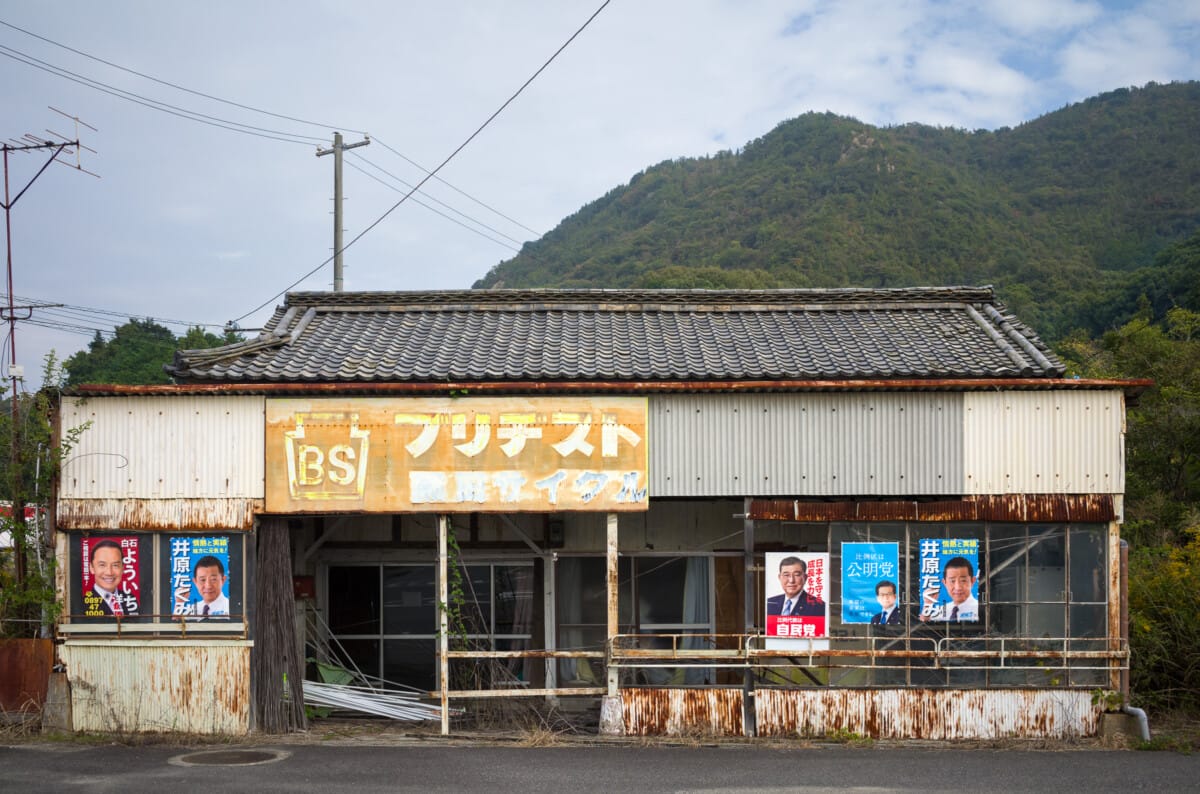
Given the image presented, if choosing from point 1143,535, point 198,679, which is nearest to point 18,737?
point 198,679

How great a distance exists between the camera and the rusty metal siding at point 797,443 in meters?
11.0

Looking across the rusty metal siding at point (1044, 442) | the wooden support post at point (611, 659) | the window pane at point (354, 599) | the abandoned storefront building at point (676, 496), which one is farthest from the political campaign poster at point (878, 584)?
the window pane at point (354, 599)

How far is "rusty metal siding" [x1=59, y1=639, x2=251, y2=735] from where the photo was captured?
35.2 ft

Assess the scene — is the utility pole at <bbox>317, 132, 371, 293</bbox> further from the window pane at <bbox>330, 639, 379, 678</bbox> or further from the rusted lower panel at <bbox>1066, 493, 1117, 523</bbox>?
the rusted lower panel at <bbox>1066, 493, 1117, 523</bbox>

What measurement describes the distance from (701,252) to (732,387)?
4115 centimetres

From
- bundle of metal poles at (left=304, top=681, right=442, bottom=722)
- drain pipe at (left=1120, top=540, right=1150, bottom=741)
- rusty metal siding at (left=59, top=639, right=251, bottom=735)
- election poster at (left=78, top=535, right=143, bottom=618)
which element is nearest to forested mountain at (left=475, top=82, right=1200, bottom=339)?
drain pipe at (left=1120, top=540, right=1150, bottom=741)

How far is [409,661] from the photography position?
13625 mm

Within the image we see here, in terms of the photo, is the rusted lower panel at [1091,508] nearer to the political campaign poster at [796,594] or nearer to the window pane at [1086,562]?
the window pane at [1086,562]

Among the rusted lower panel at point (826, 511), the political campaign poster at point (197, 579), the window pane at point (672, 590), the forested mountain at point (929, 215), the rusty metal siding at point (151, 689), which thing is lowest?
the rusty metal siding at point (151, 689)

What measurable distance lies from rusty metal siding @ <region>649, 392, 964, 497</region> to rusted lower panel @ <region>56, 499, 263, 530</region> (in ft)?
16.6

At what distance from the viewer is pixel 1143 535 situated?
1972 cm

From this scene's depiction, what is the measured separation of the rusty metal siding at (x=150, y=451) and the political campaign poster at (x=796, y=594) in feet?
20.4

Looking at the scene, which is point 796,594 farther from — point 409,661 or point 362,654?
point 362,654

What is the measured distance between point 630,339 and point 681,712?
4980 mm
